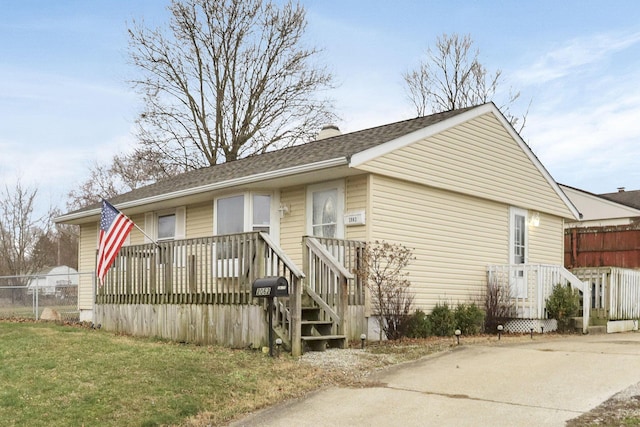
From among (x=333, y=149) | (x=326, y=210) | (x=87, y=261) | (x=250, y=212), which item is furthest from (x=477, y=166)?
(x=87, y=261)

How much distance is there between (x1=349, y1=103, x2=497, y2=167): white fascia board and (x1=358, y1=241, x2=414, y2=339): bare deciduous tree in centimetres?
149

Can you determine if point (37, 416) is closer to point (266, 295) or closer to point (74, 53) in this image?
point (266, 295)

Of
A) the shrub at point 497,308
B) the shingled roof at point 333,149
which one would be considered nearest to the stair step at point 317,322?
the shingled roof at point 333,149

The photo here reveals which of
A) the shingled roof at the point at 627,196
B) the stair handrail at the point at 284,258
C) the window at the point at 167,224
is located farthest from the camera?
the shingled roof at the point at 627,196

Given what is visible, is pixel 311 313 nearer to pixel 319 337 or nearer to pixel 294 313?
pixel 319 337

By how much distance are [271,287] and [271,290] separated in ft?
0.14

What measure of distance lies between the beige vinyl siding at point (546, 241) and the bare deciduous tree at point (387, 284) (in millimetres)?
5487

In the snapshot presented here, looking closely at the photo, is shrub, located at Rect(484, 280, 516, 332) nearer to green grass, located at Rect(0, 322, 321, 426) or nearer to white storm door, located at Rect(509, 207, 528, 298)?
white storm door, located at Rect(509, 207, 528, 298)

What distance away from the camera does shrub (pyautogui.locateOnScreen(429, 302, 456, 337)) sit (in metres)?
12.5

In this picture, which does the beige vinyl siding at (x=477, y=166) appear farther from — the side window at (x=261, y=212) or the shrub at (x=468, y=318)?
the side window at (x=261, y=212)

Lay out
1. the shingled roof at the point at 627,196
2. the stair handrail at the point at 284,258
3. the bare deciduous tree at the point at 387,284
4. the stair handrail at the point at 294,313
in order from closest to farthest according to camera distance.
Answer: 1. the stair handrail at the point at 294,313
2. the stair handrail at the point at 284,258
3. the bare deciduous tree at the point at 387,284
4. the shingled roof at the point at 627,196

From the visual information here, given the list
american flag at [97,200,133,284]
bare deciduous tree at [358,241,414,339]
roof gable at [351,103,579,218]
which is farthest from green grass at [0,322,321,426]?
roof gable at [351,103,579,218]

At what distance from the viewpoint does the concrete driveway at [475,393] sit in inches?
245

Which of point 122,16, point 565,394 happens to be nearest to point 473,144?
point 565,394
